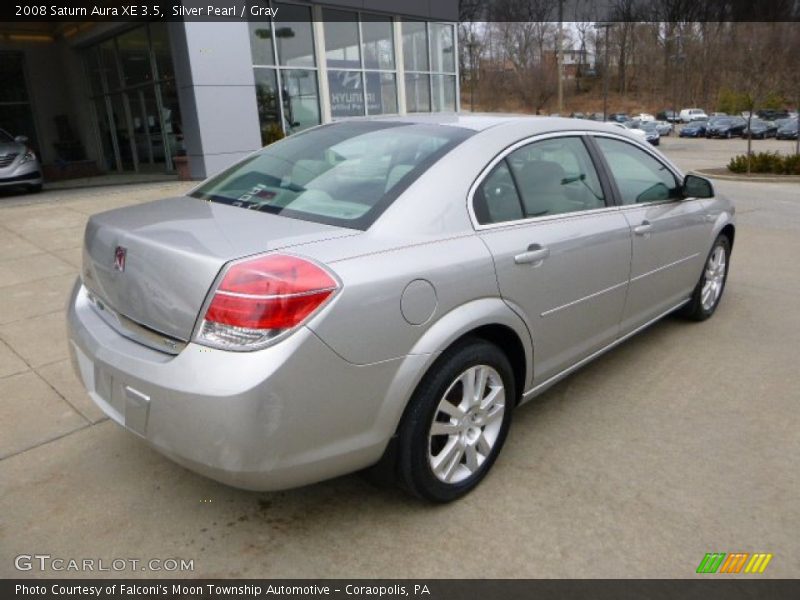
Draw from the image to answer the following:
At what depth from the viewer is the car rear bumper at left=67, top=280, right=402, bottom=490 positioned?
192cm

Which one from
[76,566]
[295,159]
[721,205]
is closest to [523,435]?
[295,159]

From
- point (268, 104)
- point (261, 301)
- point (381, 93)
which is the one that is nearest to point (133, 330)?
point (261, 301)

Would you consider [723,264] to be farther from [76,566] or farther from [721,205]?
[76,566]

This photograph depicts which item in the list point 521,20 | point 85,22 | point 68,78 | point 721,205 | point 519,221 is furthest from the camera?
point 521,20

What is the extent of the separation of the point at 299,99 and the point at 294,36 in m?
1.45

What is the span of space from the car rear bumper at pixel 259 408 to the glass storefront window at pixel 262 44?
1326cm

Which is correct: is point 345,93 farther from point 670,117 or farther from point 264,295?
point 670,117

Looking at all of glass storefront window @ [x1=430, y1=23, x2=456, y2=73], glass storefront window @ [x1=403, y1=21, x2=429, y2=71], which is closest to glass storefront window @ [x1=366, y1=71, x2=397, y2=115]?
glass storefront window @ [x1=403, y1=21, x2=429, y2=71]

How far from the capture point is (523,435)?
123 inches

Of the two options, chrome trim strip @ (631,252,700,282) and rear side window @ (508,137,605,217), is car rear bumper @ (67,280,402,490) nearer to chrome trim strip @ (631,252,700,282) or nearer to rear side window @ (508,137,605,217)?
rear side window @ (508,137,605,217)

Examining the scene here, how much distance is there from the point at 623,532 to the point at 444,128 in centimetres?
191

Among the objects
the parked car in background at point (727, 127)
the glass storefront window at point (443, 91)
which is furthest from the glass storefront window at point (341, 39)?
the parked car in background at point (727, 127)

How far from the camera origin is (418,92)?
18953 mm
